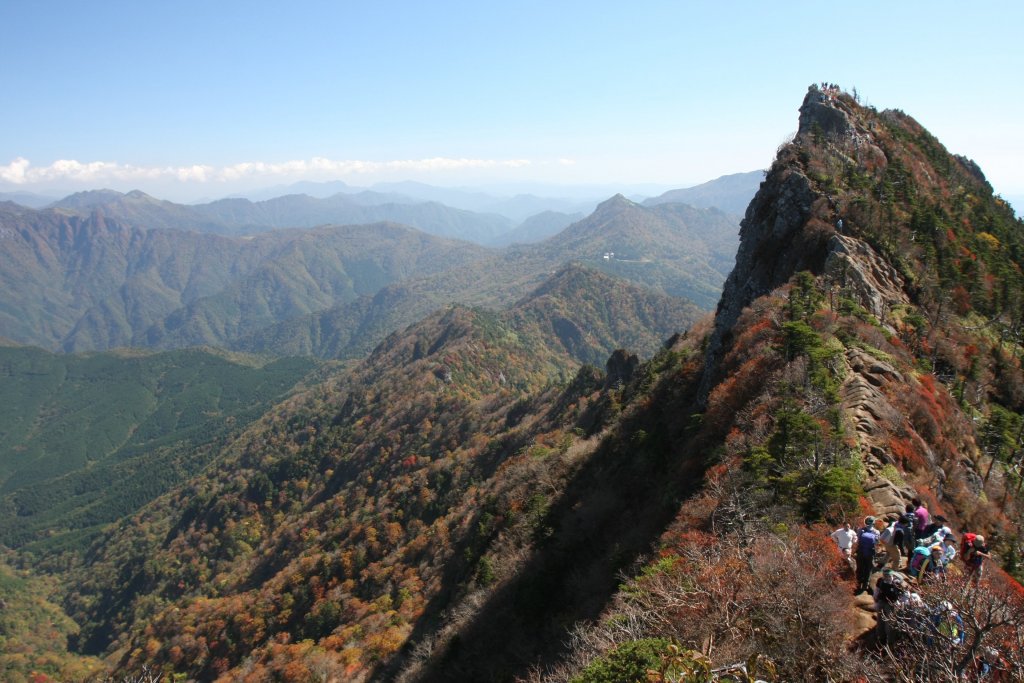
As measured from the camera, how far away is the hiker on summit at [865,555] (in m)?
15.2

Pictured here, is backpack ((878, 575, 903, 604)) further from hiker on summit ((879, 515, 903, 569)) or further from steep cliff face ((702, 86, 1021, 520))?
steep cliff face ((702, 86, 1021, 520))

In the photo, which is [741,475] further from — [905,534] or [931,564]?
[931,564]

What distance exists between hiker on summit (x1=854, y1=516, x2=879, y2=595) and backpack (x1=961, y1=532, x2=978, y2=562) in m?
2.91

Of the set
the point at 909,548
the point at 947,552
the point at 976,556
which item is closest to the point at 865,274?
the point at 976,556

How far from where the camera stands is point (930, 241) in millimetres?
59344

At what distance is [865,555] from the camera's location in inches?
611

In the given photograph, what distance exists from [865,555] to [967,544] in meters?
4.53

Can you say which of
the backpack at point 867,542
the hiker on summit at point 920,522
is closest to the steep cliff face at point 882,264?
the hiker on summit at point 920,522

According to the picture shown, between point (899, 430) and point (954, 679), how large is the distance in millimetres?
20768

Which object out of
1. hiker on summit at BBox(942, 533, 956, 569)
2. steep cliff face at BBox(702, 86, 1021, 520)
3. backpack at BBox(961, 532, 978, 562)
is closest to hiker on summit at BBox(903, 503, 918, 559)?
hiker on summit at BBox(942, 533, 956, 569)

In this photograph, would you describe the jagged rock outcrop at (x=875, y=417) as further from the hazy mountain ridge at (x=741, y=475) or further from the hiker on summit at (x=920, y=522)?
the hiker on summit at (x=920, y=522)

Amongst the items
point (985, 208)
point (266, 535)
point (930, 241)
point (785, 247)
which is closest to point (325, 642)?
point (785, 247)

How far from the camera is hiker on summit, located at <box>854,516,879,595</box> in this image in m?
15.2

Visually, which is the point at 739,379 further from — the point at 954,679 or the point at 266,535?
the point at 266,535
